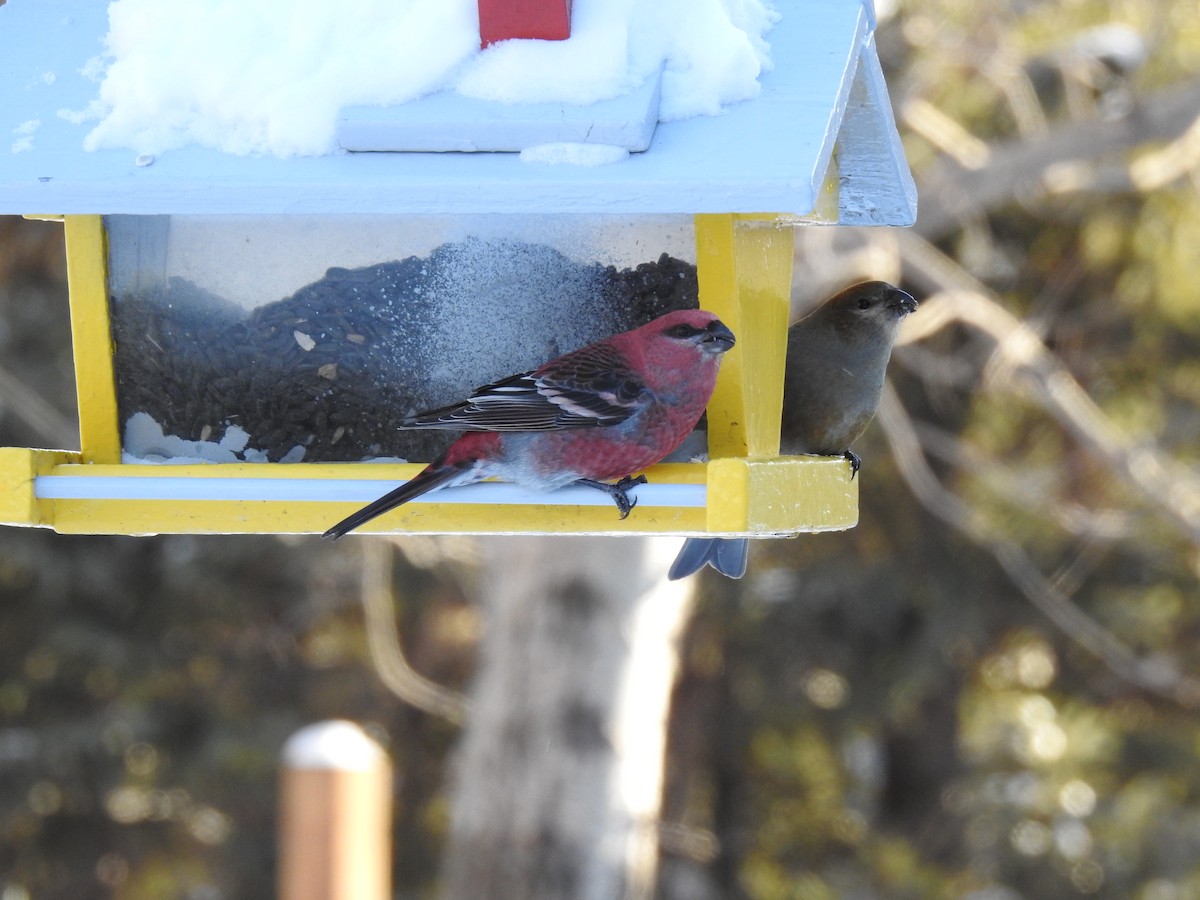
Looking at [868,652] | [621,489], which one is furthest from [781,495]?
[868,652]

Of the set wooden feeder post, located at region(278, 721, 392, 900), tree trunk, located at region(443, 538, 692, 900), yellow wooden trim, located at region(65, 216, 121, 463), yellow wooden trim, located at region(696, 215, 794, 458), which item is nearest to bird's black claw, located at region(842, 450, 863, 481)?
yellow wooden trim, located at region(696, 215, 794, 458)

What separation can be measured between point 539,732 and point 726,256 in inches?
177

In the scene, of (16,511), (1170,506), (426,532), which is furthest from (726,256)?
(1170,506)

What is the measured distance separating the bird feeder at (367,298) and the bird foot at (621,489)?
3 centimetres

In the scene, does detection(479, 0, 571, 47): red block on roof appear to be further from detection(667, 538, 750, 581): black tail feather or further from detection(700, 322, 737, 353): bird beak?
detection(667, 538, 750, 581): black tail feather

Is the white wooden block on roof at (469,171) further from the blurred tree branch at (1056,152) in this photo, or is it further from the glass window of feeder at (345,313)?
the blurred tree branch at (1056,152)

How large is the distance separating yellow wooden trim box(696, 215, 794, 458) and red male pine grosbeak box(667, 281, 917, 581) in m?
0.39

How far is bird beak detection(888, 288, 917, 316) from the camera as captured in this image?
3754 millimetres

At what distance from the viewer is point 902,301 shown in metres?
3.77

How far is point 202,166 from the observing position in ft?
8.64

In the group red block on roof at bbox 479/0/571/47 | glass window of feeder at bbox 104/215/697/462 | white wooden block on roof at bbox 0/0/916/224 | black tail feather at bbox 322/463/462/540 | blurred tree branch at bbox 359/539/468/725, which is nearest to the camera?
white wooden block on roof at bbox 0/0/916/224

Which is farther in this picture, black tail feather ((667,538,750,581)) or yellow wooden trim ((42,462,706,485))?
black tail feather ((667,538,750,581))

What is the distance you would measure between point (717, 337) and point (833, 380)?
3.18ft

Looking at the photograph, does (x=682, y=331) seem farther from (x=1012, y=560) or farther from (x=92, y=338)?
(x=1012, y=560)
